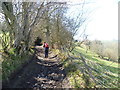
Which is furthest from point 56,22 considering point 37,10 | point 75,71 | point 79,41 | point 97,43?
point 75,71

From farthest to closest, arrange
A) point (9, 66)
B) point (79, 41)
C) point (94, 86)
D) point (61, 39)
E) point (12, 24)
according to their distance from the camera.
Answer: point (61, 39), point (79, 41), point (12, 24), point (9, 66), point (94, 86)

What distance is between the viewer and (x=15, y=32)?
1437 centimetres

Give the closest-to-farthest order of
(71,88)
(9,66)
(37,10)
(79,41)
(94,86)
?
(94,86), (71,88), (9,66), (37,10), (79,41)

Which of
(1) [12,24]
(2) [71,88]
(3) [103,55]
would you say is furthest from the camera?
(3) [103,55]

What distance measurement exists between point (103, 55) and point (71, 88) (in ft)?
70.9

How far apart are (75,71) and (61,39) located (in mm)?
10752

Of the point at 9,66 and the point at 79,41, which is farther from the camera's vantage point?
the point at 79,41

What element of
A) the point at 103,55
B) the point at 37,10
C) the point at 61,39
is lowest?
the point at 103,55

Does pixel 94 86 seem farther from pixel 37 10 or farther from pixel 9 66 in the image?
pixel 37 10

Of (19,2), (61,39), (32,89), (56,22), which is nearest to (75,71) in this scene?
(32,89)

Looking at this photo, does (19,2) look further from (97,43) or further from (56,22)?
(97,43)

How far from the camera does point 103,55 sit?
2828 centimetres

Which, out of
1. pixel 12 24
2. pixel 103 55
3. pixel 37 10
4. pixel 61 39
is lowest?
pixel 103 55

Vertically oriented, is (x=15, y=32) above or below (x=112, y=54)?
above
